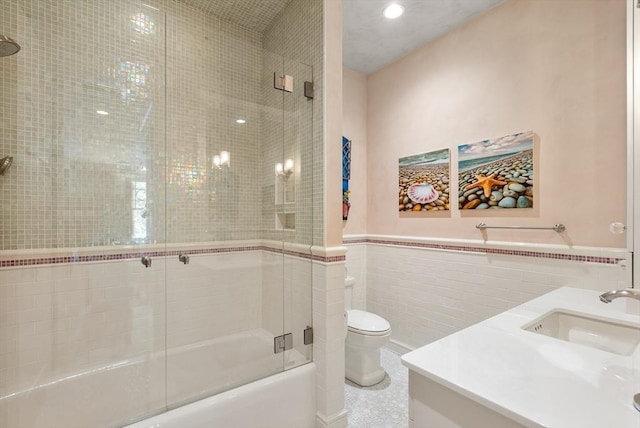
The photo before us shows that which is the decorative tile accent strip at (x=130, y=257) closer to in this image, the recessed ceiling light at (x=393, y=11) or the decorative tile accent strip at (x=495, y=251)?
the decorative tile accent strip at (x=495, y=251)

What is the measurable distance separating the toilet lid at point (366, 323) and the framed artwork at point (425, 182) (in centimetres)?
102

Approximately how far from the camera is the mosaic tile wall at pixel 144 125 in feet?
5.43

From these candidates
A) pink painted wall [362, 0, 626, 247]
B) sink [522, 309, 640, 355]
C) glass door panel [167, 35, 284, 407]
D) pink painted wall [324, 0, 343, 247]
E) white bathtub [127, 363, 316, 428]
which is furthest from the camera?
glass door panel [167, 35, 284, 407]

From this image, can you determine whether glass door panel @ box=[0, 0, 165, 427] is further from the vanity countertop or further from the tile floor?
the vanity countertop

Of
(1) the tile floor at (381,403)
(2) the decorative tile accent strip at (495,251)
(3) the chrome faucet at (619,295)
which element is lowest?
(1) the tile floor at (381,403)

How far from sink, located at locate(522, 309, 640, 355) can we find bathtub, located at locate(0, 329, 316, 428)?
123 centimetres

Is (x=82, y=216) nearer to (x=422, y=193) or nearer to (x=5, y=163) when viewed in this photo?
(x=5, y=163)

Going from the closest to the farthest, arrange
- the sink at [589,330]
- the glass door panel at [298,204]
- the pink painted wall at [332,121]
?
the sink at [589,330], the pink painted wall at [332,121], the glass door panel at [298,204]

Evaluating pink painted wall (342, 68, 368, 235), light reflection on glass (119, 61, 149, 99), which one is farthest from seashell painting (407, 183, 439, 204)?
light reflection on glass (119, 61, 149, 99)

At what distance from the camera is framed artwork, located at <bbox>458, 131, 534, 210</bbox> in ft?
6.58

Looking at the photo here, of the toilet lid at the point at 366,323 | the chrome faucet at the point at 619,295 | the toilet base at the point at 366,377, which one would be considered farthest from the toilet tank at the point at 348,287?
the chrome faucet at the point at 619,295

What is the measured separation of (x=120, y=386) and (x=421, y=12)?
3131 millimetres

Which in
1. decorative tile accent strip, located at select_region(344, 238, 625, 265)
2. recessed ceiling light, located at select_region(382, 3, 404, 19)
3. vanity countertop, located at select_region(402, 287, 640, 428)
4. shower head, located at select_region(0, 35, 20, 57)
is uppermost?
recessed ceiling light, located at select_region(382, 3, 404, 19)

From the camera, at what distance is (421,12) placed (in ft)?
7.27
